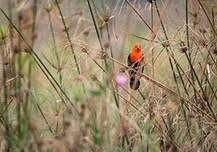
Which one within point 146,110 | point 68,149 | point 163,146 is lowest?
point 163,146

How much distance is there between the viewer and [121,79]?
158 cm

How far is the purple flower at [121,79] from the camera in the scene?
1.53 m

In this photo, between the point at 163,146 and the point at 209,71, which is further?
the point at 209,71

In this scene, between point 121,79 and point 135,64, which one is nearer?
point 121,79

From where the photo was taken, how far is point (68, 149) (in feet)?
2.94

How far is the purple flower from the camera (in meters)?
1.53

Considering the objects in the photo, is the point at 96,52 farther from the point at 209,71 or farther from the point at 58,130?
the point at 209,71

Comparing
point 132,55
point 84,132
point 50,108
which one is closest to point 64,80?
point 50,108

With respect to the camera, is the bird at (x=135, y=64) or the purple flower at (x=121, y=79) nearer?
the purple flower at (x=121, y=79)

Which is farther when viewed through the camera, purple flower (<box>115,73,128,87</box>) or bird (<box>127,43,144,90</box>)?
bird (<box>127,43,144,90</box>)

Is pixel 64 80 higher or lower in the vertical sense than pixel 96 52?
lower

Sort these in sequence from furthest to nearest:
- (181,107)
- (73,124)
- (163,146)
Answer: (181,107) < (163,146) < (73,124)

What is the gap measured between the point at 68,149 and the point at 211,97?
1111 millimetres

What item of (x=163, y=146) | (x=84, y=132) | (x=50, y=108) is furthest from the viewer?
(x=50, y=108)
